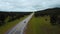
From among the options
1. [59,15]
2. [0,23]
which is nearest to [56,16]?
[59,15]

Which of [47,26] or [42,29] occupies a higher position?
[42,29]

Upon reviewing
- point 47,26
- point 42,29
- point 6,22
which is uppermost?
point 42,29

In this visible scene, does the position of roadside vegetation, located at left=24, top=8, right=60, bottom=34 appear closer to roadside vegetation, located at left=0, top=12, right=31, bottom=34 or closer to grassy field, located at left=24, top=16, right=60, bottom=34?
grassy field, located at left=24, top=16, right=60, bottom=34

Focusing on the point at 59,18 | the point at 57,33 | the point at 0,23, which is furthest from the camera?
the point at 0,23

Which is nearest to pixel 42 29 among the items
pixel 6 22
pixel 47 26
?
pixel 47 26

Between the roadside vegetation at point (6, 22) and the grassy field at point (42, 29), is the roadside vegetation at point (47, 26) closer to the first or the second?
the grassy field at point (42, 29)

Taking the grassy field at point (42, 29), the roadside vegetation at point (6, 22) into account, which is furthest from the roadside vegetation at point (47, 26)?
the roadside vegetation at point (6, 22)

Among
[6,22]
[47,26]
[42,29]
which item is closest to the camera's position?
[42,29]

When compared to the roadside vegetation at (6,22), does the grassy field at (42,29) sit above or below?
above

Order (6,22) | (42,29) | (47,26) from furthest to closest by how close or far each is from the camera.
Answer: (6,22) < (47,26) < (42,29)

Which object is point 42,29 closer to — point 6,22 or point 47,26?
point 47,26

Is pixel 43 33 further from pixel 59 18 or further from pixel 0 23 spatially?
pixel 0 23
